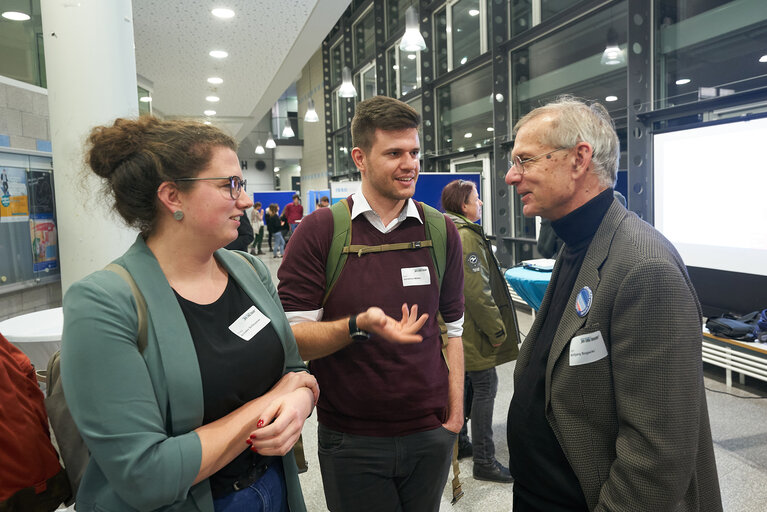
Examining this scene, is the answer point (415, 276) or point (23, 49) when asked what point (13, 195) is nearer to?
point (23, 49)

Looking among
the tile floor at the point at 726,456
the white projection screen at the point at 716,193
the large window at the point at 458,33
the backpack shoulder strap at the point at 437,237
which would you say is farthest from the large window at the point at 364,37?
the backpack shoulder strap at the point at 437,237

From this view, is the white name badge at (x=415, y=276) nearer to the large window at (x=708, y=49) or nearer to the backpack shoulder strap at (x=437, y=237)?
the backpack shoulder strap at (x=437, y=237)

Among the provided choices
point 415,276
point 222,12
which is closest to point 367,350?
point 415,276

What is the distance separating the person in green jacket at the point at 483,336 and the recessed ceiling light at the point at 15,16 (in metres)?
4.04

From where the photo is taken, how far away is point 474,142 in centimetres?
748

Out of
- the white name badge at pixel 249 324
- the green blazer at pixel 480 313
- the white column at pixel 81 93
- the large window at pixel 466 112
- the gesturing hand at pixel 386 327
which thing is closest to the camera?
the white name badge at pixel 249 324

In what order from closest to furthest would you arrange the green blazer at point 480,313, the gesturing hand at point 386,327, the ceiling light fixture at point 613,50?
1. the gesturing hand at point 386,327
2. the green blazer at point 480,313
3. the ceiling light fixture at point 613,50

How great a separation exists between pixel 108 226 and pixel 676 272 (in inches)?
97.6

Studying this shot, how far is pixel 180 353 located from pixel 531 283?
287 cm

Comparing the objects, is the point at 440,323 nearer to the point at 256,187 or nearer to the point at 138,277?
the point at 138,277

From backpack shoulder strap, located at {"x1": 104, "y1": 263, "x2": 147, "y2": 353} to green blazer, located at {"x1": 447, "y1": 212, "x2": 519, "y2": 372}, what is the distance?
183 cm

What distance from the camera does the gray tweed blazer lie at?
95 centimetres

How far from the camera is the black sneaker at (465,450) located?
297cm

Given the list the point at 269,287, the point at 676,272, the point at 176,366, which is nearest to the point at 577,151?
the point at 676,272
